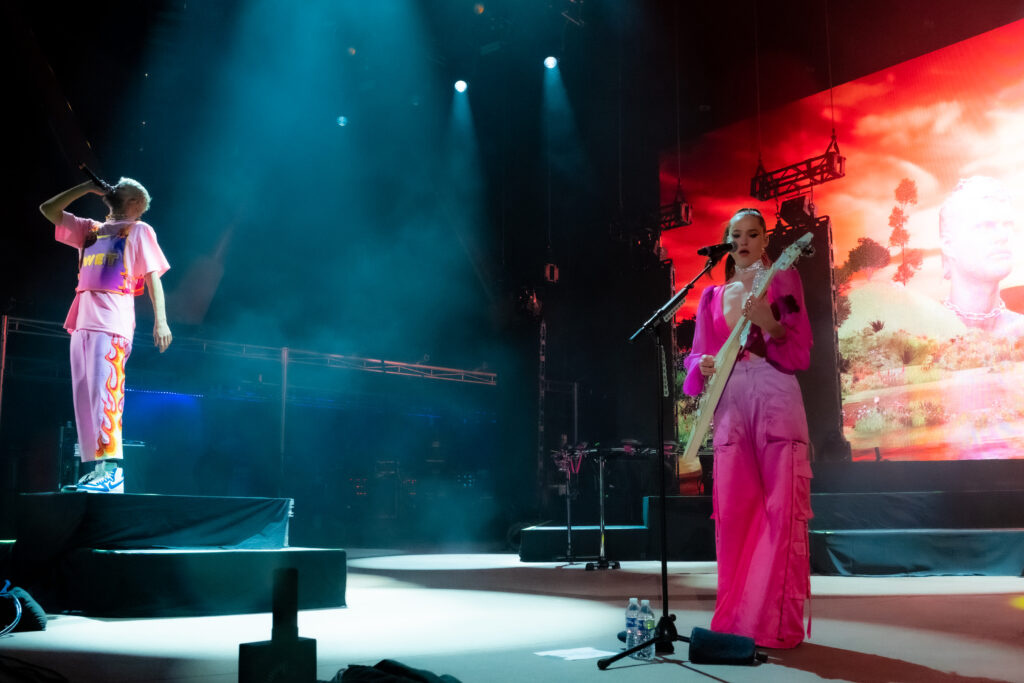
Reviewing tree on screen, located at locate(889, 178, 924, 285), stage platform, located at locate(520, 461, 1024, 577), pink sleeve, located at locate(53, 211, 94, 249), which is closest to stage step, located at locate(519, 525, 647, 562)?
stage platform, located at locate(520, 461, 1024, 577)

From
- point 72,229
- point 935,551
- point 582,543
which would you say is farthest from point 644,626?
point 582,543

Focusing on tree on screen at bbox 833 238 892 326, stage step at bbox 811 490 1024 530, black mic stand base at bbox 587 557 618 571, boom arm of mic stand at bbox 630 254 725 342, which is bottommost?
black mic stand base at bbox 587 557 618 571

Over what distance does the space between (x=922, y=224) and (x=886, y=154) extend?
92 cm

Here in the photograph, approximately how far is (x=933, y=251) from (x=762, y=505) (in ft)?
20.4

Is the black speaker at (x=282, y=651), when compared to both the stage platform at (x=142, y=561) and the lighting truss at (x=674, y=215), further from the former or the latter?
the lighting truss at (x=674, y=215)

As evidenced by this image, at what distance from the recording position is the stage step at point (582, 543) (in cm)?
852

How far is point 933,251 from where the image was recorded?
27.3ft

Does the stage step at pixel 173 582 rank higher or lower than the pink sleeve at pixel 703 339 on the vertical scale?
lower

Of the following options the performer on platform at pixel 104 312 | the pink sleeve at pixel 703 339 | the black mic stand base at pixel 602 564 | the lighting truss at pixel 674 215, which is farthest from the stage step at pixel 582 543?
the pink sleeve at pixel 703 339

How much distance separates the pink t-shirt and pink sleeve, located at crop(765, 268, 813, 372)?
2.90 meters

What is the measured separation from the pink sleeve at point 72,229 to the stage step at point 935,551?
20.1ft

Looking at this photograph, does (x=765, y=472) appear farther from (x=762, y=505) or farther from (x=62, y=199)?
(x=62, y=199)

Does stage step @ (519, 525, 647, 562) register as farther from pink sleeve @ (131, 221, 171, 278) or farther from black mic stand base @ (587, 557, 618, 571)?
pink sleeve @ (131, 221, 171, 278)

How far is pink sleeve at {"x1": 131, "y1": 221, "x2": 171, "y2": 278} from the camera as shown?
429 centimetres
